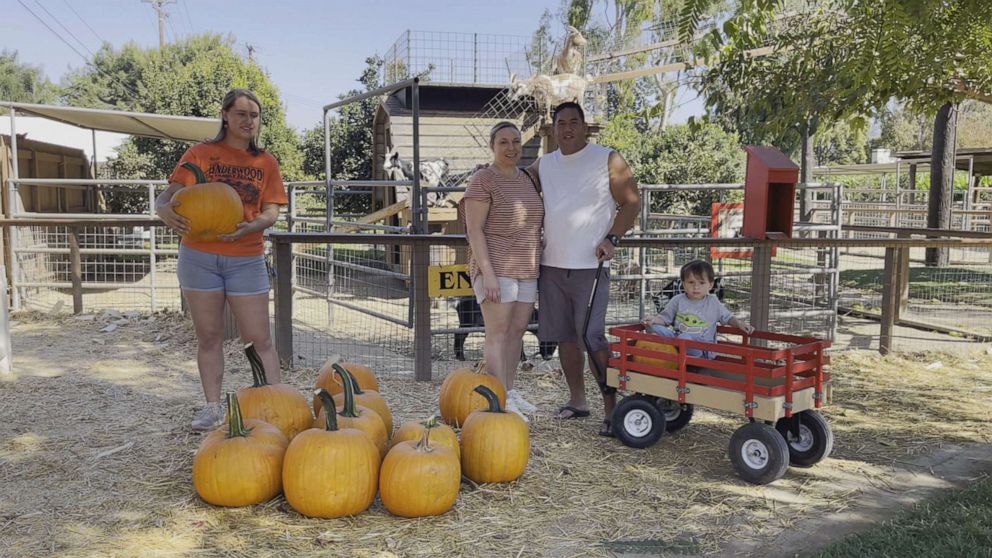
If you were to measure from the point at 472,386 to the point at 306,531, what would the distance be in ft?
4.18

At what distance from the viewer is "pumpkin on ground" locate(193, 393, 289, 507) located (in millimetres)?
3213

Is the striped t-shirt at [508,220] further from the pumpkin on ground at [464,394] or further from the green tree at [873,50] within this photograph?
the green tree at [873,50]

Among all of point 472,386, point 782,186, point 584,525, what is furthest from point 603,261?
point 782,186

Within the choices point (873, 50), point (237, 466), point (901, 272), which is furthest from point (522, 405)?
point (901, 272)

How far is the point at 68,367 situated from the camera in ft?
20.3

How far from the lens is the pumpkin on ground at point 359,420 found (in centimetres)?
345

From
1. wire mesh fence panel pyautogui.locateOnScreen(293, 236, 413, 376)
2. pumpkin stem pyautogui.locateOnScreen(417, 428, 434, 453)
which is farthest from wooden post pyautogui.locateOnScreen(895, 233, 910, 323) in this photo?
pumpkin stem pyautogui.locateOnScreen(417, 428, 434, 453)

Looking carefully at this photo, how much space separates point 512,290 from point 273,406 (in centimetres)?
139

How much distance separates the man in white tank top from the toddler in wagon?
1.18 feet

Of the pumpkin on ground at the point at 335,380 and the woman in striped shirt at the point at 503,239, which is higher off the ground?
the woman in striped shirt at the point at 503,239

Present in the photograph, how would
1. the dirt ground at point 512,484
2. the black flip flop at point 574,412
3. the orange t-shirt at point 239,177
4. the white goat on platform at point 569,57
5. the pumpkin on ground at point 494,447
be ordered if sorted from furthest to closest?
the white goat on platform at point 569,57, the black flip flop at point 574,412, the orange t-shirt at point 239,177, the pumpkin on ground at point 494,447, the dirt ground at point 512,484

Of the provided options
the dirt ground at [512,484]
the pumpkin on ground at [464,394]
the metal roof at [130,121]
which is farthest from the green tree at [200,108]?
the pumpkin on ground at [464,394]

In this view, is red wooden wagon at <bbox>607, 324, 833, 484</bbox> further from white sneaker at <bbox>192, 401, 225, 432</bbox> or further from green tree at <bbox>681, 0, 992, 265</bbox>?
white sneaker at <bbox>192, 401, 225, 432</bbox>

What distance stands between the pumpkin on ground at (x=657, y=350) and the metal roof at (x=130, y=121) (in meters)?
7.07
